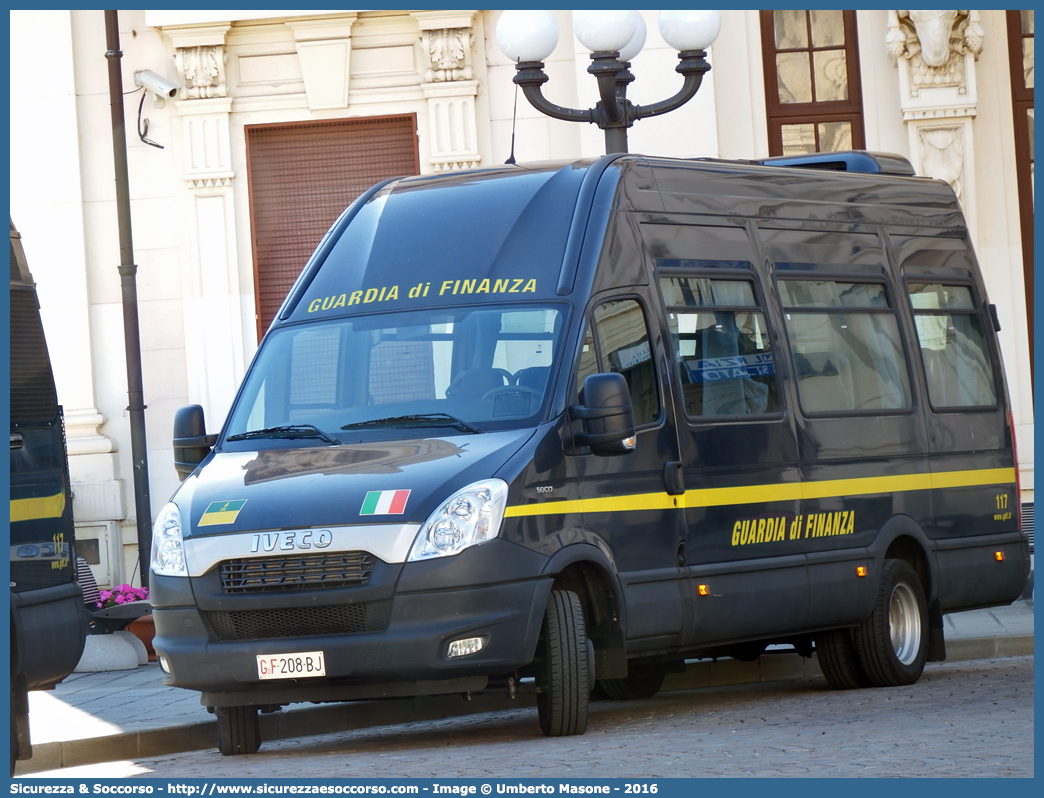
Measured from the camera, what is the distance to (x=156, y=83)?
17.3 m

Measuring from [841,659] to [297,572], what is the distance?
13.2 feet

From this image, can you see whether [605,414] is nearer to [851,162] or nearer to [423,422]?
[423,422]

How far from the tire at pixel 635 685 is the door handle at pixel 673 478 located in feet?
6.79

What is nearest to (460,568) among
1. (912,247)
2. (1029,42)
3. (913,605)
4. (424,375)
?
(424,375)

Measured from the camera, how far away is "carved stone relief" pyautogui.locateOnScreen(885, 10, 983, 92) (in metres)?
17.3

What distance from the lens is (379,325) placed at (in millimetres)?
9172

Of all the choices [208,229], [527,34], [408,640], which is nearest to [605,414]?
[408,640]

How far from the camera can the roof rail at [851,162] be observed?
11.8 meters

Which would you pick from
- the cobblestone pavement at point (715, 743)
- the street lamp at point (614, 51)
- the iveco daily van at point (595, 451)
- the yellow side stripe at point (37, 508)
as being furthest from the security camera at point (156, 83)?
the yellow side stripe at point (37, 508)

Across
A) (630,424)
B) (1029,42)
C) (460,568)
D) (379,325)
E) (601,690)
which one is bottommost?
(601,690)

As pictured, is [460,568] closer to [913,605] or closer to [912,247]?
[913,605]

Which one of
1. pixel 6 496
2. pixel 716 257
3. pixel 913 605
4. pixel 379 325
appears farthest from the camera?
pixel 913 605

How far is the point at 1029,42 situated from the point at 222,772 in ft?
42.0

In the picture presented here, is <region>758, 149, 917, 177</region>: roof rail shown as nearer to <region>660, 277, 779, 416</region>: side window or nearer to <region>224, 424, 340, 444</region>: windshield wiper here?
<region>660, 277, 779, 416</region>: side window
